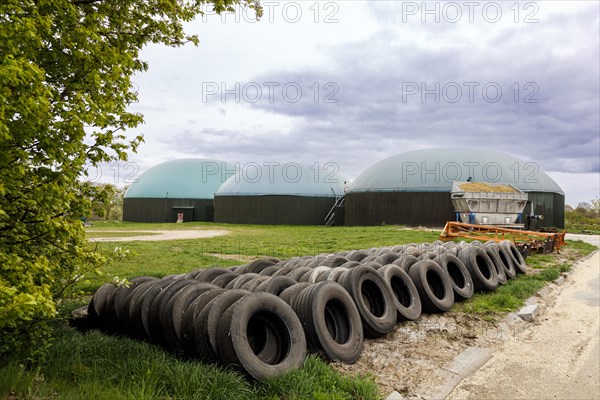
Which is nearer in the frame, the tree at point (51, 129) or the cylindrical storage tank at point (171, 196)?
the tree at point (51, 129)

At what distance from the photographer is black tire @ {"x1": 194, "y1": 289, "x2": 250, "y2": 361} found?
4.85 metres

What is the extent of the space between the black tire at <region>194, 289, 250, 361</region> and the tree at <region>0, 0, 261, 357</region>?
146cm

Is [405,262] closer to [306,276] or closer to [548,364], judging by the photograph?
[306,276]

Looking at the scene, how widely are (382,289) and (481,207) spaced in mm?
19732

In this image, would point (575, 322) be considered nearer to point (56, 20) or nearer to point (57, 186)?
point (57, 186)

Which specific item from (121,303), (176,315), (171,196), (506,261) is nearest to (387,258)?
(506,261)

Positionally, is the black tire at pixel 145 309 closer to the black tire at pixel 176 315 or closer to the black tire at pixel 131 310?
Result: the black tire at pixel 131 310

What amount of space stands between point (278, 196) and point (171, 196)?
1644 cm

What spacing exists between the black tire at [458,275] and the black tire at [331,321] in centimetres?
382

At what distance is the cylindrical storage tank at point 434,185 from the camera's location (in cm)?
3416

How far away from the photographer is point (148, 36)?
4727 mm

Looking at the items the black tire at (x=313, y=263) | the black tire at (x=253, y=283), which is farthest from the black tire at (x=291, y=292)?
the black tire at (x=313, y=263)

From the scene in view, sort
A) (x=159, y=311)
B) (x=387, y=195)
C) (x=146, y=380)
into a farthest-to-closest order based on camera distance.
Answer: (x=387, y=195), (x=159, y=311), (x=146, y=380)

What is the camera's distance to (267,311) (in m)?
5.18
